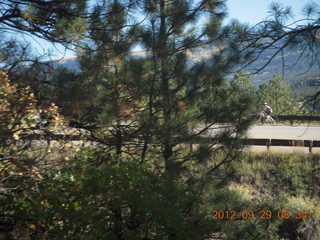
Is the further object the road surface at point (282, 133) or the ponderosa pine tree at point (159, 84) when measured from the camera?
the road surface at point (282, 133)

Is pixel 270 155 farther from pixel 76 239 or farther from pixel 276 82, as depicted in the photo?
pixel 276 82

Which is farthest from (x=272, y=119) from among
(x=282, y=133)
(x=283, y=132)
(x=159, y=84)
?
(x=159, y=84)

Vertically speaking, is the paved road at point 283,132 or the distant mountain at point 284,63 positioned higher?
the distant mountain at point 284,63

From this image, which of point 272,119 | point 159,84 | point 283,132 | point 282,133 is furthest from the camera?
point 272,119

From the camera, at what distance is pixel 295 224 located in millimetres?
8266

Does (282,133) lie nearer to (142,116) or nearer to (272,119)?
(272,119)

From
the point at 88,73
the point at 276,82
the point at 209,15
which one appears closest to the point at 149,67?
the point at 88,73

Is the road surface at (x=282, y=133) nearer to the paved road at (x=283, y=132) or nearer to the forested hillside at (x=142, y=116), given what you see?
Answer: the paved road at (x=283, y=132)

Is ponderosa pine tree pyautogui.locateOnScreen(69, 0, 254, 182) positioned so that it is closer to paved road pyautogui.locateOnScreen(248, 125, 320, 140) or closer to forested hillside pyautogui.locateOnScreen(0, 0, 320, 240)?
forested hillside pyautogui.locateOnScreen(0, 0, 320, 240)
